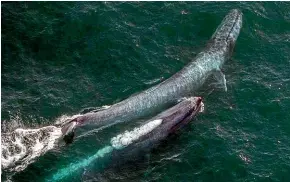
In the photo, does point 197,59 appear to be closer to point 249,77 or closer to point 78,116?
point 249,77

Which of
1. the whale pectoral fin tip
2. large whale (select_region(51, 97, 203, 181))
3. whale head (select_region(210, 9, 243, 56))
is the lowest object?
large whale (select_region(51, 97, 203, 181))

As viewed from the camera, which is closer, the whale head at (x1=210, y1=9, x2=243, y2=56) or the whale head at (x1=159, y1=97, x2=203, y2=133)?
the whale head at (x1=159, y1=97, x2=203, y2=133)

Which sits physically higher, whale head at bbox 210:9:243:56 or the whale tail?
whale head at bbox 210:9:243:56

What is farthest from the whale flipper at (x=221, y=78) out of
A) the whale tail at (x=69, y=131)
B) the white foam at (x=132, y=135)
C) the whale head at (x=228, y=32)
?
the whale tail at (x=69, y=131)

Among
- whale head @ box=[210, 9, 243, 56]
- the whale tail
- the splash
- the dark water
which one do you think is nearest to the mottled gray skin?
the dark water

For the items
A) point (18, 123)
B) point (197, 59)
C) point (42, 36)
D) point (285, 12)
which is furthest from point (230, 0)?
point (18, 123)

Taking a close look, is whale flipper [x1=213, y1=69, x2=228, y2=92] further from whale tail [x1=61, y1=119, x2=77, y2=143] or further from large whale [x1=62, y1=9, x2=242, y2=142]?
whale tail [x1=61, y1=119, x2=77, y2=143]

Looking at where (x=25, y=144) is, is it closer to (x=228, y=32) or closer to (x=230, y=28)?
(x=228, y=32)
